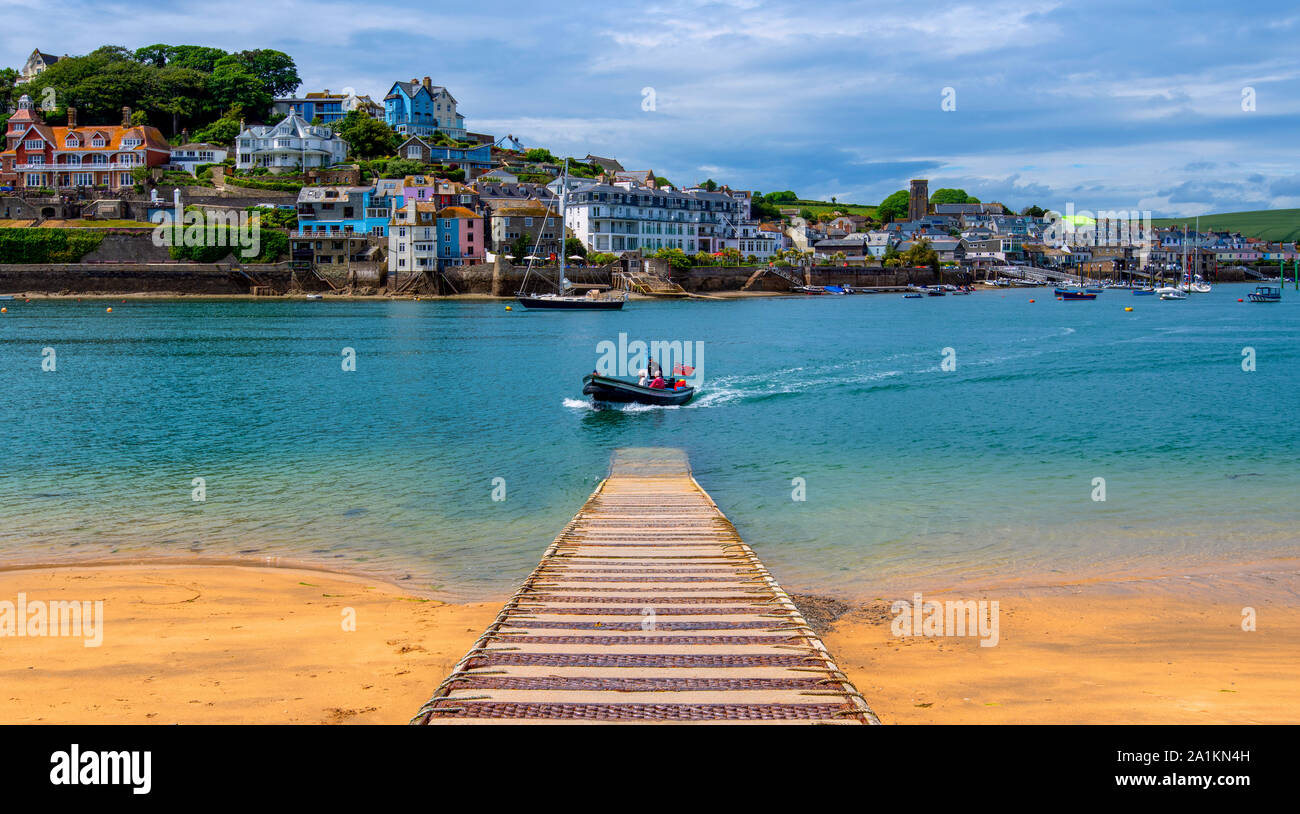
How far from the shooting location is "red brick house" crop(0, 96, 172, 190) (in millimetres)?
119438

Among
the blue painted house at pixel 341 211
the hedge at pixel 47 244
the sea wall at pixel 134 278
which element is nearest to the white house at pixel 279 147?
the blue painted house at pixel 341 211

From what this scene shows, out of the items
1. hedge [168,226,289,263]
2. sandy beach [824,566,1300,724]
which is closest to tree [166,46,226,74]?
hedge [168,226,289,263]

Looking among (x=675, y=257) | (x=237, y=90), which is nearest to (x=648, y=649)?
(x=675, y=257)

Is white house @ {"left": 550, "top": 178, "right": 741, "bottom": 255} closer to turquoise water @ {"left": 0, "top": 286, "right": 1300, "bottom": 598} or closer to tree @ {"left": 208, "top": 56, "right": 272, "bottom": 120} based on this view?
tree @ {"left": 208, "top": 56, "right": 272, "bottom": 120}

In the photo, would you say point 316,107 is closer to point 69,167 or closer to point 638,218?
point 69,167

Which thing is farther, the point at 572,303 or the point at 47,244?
the point at 47,244

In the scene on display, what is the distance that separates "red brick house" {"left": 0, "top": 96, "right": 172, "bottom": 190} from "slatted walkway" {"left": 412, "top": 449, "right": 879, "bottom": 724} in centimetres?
12960

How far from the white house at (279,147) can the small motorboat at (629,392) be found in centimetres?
10773

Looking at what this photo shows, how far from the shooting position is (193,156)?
5005 inches

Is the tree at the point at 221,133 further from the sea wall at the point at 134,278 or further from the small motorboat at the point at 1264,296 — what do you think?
the small motorboat at the point at 1264,296

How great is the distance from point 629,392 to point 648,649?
82.7ft
